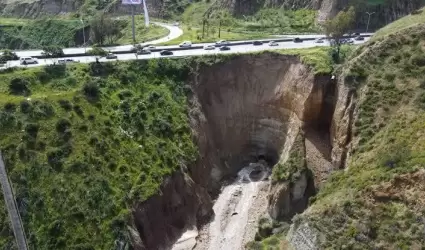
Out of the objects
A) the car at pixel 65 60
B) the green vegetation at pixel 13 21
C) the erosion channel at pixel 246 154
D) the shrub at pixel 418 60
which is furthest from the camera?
the green vegetation at pixel 13 21

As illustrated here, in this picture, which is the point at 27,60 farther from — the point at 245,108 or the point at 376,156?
the point at 376,156

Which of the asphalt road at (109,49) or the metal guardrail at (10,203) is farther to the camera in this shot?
the asphalt road at (109,49)

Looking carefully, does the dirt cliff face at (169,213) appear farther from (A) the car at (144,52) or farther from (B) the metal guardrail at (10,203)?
(A) the car at (144,52)

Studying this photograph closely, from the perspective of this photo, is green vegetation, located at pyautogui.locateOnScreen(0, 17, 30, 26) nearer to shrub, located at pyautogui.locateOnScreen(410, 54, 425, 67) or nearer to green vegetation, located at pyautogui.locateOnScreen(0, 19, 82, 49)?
green vegetation, located at pyautogui.locateOnScreen(0, 19, 82, 49)

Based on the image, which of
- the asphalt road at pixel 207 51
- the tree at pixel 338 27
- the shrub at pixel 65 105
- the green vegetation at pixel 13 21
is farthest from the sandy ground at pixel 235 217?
the green vegetation at pixel 13 21

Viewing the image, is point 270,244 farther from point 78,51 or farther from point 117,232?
point 78,51
